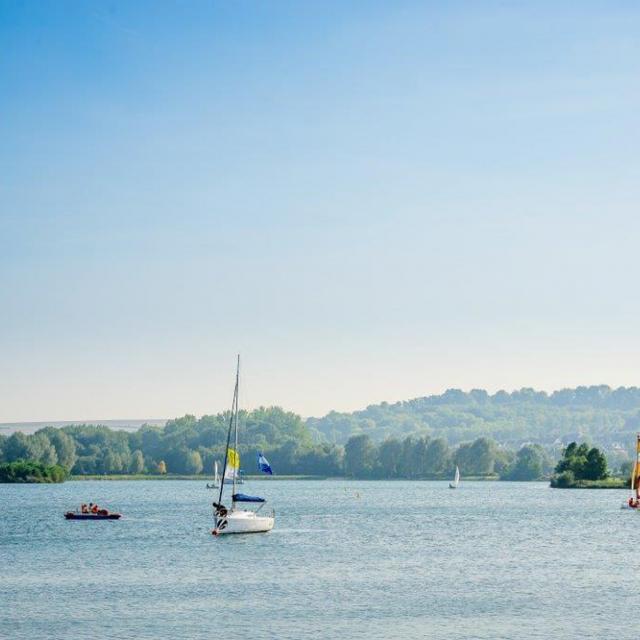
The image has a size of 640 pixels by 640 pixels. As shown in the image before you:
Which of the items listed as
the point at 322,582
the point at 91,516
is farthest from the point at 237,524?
the point at 322,582

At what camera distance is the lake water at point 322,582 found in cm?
7469

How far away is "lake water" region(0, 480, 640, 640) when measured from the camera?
7469 cm

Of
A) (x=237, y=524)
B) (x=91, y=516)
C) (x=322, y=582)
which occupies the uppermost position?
(x=237, y=524)

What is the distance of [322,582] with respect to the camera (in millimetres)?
95875

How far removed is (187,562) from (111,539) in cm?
3051

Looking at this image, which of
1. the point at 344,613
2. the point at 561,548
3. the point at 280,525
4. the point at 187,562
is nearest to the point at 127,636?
the point at 344,613

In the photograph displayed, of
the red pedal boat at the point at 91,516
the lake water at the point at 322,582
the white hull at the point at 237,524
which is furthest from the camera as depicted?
the red pedal boat at the point at 91,516

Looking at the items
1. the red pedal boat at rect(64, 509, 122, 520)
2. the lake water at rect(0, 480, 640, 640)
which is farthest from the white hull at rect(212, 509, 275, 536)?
the red pedal boat at rect(64, 509, 122, 520)

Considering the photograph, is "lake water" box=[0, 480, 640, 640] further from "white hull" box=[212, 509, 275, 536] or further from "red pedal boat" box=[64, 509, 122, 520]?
"red pedal boat" box=[64, 509, 122, 520]

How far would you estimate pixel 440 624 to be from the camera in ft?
247

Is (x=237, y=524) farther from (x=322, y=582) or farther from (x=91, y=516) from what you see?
(x=322, y=582)

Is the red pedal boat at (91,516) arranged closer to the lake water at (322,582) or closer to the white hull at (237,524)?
the lake water at (322,582)

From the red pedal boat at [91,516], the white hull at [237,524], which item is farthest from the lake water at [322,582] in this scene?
the red pedal boat at [91,516]

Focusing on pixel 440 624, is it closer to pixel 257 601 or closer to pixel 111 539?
pixel 257 601
